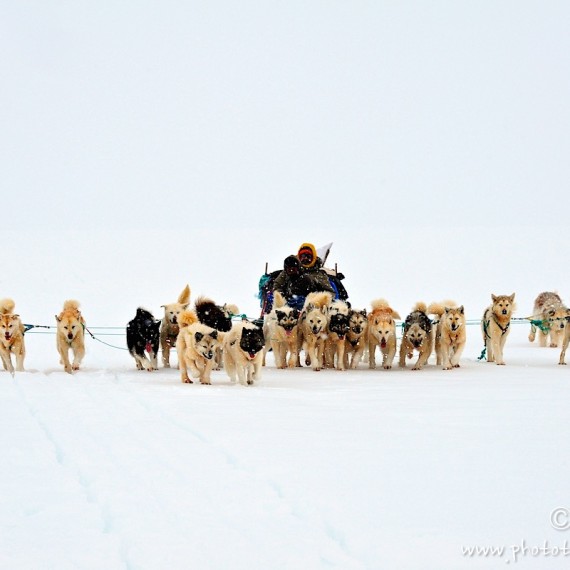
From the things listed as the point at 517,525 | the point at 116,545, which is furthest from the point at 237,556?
the point at 517,525

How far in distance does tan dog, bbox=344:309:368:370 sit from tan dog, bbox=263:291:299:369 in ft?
2.11

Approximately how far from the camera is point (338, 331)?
10.8 m

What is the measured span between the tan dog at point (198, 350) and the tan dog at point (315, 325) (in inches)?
77.4

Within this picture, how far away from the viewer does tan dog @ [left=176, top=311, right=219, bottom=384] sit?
8.81 m

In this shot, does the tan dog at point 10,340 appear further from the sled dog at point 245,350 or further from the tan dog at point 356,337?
the tan dog at point 356,337

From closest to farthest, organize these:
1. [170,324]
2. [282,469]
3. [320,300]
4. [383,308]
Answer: [282,469]
[320,300]
[170,324]
[383,308]

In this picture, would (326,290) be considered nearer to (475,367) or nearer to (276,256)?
(475,367)

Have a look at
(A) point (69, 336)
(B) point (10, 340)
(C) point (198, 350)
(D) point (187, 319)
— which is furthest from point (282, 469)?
(B) point (10, 340)

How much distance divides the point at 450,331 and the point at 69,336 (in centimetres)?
450

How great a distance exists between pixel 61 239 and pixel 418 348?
108 ft

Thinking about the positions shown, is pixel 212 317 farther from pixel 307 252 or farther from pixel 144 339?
pixel 307 252

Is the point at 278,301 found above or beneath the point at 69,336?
above

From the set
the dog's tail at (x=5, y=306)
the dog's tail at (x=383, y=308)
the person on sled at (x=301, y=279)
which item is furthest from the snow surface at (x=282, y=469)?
the person on sled at (x=301, y=279)

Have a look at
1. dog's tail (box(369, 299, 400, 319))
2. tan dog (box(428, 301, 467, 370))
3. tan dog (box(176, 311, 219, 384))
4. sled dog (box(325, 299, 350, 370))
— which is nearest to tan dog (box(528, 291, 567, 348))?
tan dog (box(428, 301, 467, 370))
